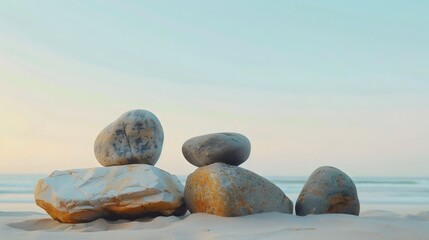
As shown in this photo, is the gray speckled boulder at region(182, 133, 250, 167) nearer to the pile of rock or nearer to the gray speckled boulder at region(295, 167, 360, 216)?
the pile of rock

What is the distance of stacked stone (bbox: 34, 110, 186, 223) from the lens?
267 inches

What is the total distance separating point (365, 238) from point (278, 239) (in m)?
0.78

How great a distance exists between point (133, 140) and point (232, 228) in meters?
2.44

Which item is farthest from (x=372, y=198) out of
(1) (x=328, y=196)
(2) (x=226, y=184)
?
(2) (x=226, y=184)

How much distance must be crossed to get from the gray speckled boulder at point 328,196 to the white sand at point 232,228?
29.1 inches

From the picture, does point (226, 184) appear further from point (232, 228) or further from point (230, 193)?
point (232, 228)

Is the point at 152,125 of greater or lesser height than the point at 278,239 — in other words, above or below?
above

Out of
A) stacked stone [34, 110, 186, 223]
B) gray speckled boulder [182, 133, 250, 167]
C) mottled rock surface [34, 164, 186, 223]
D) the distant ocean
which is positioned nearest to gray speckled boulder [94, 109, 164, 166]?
stacked stone [34, 110, 186, 223]

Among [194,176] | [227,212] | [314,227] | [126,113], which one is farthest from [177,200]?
[314,227]

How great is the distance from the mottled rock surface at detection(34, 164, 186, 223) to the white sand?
17cm

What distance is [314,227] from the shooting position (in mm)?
5629

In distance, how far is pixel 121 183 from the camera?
22.6 feet

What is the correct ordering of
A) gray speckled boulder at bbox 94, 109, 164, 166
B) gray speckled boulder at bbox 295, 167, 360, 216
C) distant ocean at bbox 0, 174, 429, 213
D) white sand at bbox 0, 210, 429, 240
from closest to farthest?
white sand at bbox 0, 210, 429, 240 → gray speckled boulder at bbox 295, 167, 360, 216 → gray speckled boulder at bbox 94, 109, 164, 166 → distant ocean at bbox 0, 174, 429, 213

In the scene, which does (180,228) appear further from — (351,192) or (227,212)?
(351,192)
